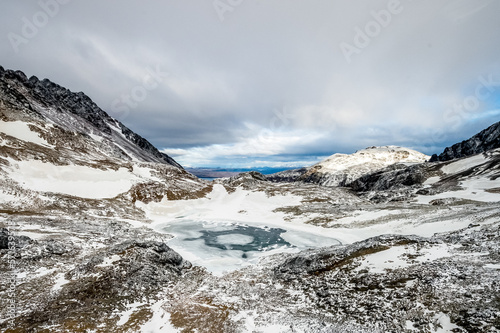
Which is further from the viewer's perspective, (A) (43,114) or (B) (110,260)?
(A) (43,114)

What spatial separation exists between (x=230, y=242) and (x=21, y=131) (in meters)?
90.1

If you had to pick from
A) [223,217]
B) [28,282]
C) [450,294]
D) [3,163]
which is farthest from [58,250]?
[3,163]

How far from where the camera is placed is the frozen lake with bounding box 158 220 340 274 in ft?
112

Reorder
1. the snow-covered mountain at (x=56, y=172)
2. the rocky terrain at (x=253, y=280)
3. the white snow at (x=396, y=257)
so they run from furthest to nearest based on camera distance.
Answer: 1. the snow-covered mountain at (x=56, y=172)
2. the white snow at (x=396, y=257)
3. the rocky terrain at (x=253, y=280)

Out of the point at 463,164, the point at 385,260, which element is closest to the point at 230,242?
the point at 385,260

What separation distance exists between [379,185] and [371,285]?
11718 cm

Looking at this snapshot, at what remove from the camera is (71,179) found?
228 ft

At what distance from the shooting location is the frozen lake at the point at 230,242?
34219 millimetres

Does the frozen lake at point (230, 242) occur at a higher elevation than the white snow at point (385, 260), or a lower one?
lower

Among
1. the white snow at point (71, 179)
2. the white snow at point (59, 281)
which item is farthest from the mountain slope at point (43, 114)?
the white snow at point (59, 281)

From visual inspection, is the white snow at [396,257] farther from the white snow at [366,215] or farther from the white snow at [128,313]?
the white snow at [366,215]

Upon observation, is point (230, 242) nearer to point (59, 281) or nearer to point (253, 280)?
point (253, 280)

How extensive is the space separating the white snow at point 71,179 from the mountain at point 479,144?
→ 178 m

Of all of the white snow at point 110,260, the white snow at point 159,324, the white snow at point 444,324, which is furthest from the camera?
the white snow at point 110,260
